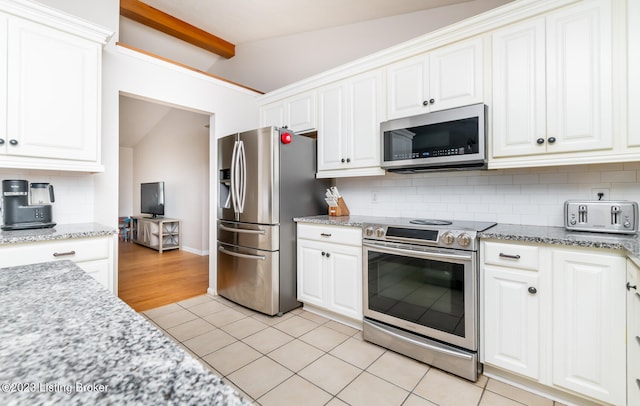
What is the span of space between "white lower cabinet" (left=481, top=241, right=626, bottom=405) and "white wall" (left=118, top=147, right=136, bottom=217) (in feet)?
28.3

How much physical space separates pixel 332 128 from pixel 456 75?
1147 mm

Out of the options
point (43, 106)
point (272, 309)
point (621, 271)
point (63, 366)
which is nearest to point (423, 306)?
point (621, 271)

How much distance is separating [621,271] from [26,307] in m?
2.24

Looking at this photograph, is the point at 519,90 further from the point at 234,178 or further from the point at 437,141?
the point at 234,178

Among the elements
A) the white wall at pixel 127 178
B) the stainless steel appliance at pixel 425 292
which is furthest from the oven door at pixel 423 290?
the white wall at pixel 127 178

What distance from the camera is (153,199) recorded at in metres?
6.29

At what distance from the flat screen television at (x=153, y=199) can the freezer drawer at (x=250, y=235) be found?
3817mm

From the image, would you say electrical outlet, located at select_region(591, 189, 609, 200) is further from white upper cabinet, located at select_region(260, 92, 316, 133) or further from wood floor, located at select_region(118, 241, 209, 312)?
wood floor, located at select_region(118, 241, 209, 312)

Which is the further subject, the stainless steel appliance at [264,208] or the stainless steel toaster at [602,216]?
the stainless steel appliance at [264,208]

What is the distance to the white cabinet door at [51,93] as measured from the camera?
6.05 ft

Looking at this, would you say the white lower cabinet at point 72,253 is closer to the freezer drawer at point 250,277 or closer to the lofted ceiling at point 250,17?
the freezer drawer at point 250,277

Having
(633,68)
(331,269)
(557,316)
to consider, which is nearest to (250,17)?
(331,269)

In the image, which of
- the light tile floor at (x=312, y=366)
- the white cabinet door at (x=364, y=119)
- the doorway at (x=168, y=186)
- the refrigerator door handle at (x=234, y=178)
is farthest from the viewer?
the doorway at (x=168, y=186)

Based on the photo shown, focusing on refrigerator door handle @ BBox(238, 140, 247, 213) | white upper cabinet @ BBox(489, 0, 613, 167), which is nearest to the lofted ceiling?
white upper cabinet @ BBox(489, 0, 613, 167)
